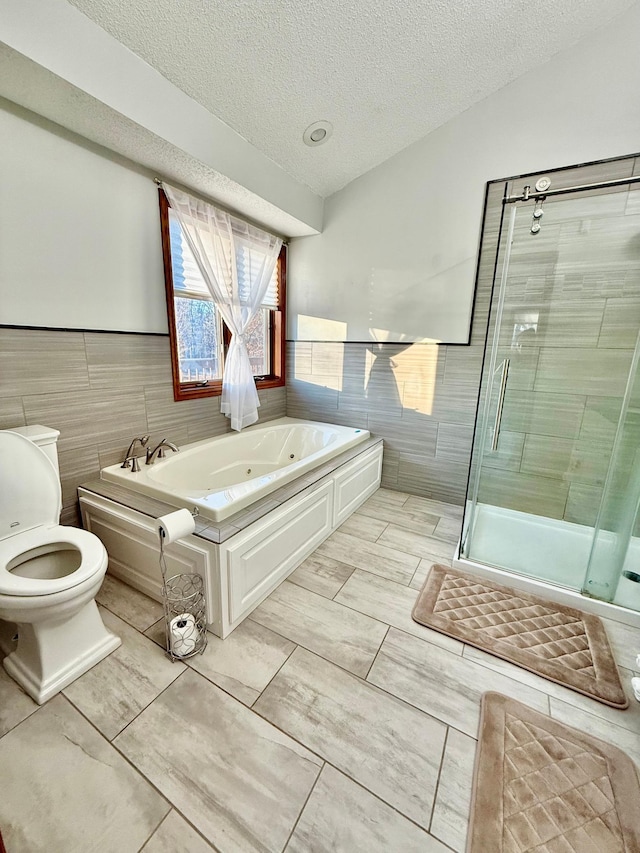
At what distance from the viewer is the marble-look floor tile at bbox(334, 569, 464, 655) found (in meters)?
1.57

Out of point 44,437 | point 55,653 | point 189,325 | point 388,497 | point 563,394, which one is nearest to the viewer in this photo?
A: point 55,653

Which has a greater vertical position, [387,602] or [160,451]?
[160,451]

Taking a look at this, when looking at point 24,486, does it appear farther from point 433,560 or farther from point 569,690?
point 569,690

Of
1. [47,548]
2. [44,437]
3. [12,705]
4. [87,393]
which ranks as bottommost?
[12,705]

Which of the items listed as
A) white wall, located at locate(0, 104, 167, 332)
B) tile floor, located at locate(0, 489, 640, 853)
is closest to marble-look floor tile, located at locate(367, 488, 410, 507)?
tile floor, located at locate(0, 489, 640, 853)

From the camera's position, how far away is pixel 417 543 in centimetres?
229

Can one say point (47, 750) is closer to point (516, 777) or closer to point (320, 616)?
point (320, 616)

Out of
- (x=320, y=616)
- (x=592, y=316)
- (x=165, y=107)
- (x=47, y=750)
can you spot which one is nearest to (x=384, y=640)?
(x=320, y=616)

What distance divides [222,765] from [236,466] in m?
1.88

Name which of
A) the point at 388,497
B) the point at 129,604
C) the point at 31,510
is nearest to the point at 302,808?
the point at 129,604

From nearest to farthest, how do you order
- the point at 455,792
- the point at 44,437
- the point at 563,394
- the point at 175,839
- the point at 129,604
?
the point at 175,839 < the point at 455,792 < the point at 44,437 < the point at 129,604 < the point at 563,394

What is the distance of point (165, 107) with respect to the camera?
166 centimetres

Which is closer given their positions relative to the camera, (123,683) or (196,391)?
(123,683)

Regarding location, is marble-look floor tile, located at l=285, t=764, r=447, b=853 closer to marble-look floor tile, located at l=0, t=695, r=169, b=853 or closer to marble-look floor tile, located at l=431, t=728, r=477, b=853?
marble-look floor tile, located at l=431, t=728, r=477, b=853
